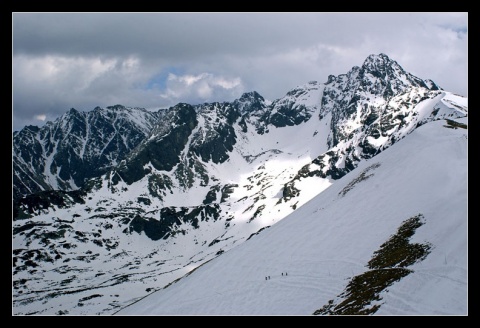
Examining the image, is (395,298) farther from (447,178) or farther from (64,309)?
(64,309)

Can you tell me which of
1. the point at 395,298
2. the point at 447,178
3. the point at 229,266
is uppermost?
the point at 447,178

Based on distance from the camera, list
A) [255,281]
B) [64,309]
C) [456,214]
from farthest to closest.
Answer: [64,309], [255,281], [456,214]
